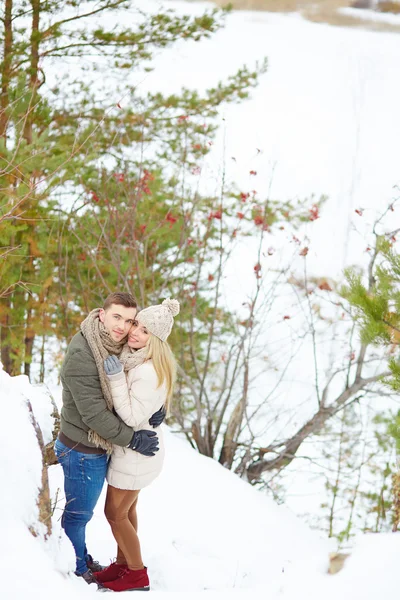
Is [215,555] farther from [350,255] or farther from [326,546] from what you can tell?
[350,255]

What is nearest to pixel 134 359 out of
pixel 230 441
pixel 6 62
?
pixel 230 441

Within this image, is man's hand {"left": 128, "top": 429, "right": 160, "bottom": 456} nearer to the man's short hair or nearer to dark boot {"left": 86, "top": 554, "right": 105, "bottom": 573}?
the man's short hair

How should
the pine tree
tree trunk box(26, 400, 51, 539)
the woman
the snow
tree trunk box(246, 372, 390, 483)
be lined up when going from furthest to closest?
the snow → tree trunk box(246, 372, 390, 483) → the pine tree → the woman → tree trunk box(26, 400, 51, 539)

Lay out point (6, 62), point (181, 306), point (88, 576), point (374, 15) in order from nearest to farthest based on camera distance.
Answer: point (88, 576)
point (6, 62)
point (181, 306)
point (374, 15)

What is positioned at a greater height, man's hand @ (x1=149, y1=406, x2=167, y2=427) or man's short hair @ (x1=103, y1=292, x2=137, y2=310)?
man's short hair @ (x1=103, y1=292, x2=137, y2=310)

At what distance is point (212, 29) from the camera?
27.0ft

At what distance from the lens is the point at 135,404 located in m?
3.06

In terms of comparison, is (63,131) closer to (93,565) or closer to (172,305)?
(172,305)

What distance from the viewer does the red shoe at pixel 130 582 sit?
333 centimetres

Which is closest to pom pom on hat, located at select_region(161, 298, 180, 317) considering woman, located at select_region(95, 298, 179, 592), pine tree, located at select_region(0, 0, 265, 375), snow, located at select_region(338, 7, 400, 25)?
woman, located at select_region(95, 298, 179, 592)

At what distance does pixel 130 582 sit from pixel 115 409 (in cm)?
104

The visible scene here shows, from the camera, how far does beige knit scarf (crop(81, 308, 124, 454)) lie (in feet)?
9.99

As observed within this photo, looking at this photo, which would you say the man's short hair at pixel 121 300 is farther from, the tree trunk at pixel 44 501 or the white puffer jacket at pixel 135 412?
the tree trunk at pixel 44 501

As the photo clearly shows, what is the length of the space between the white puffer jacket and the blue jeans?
93mm
